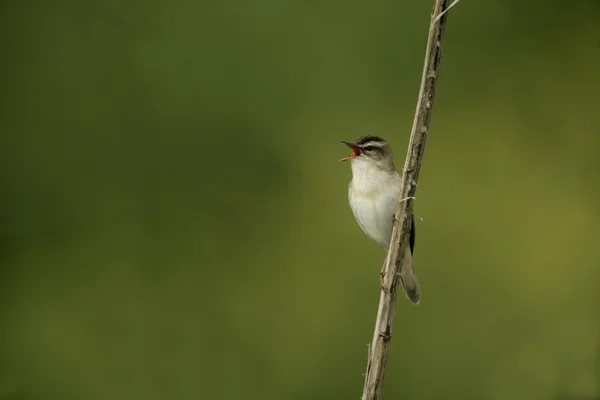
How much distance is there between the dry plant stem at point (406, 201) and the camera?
7.34 feet

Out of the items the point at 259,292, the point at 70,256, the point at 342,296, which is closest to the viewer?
the point at 342,296

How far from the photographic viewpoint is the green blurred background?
7469 mm

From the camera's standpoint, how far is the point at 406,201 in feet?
8.11

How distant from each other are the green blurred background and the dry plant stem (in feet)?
15.5

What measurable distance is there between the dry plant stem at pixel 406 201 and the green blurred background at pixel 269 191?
4715 millimetres

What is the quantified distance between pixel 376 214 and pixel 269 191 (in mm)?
4220

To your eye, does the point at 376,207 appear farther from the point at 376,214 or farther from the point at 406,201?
the point at 406,201

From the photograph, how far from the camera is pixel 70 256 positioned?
8648mm

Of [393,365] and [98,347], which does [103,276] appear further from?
[393,365]

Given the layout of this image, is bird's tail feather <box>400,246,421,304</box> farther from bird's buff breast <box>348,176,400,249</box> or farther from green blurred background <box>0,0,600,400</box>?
green blurred background <box>0,0,600,400</box>

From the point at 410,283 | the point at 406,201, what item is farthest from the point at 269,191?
the point at 406,201

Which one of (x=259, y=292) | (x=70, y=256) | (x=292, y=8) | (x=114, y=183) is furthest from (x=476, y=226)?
(x=70, y=256)

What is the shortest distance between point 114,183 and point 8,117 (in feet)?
4.68

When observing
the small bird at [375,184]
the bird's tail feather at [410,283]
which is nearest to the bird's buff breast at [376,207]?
the small bird at [375,184]
